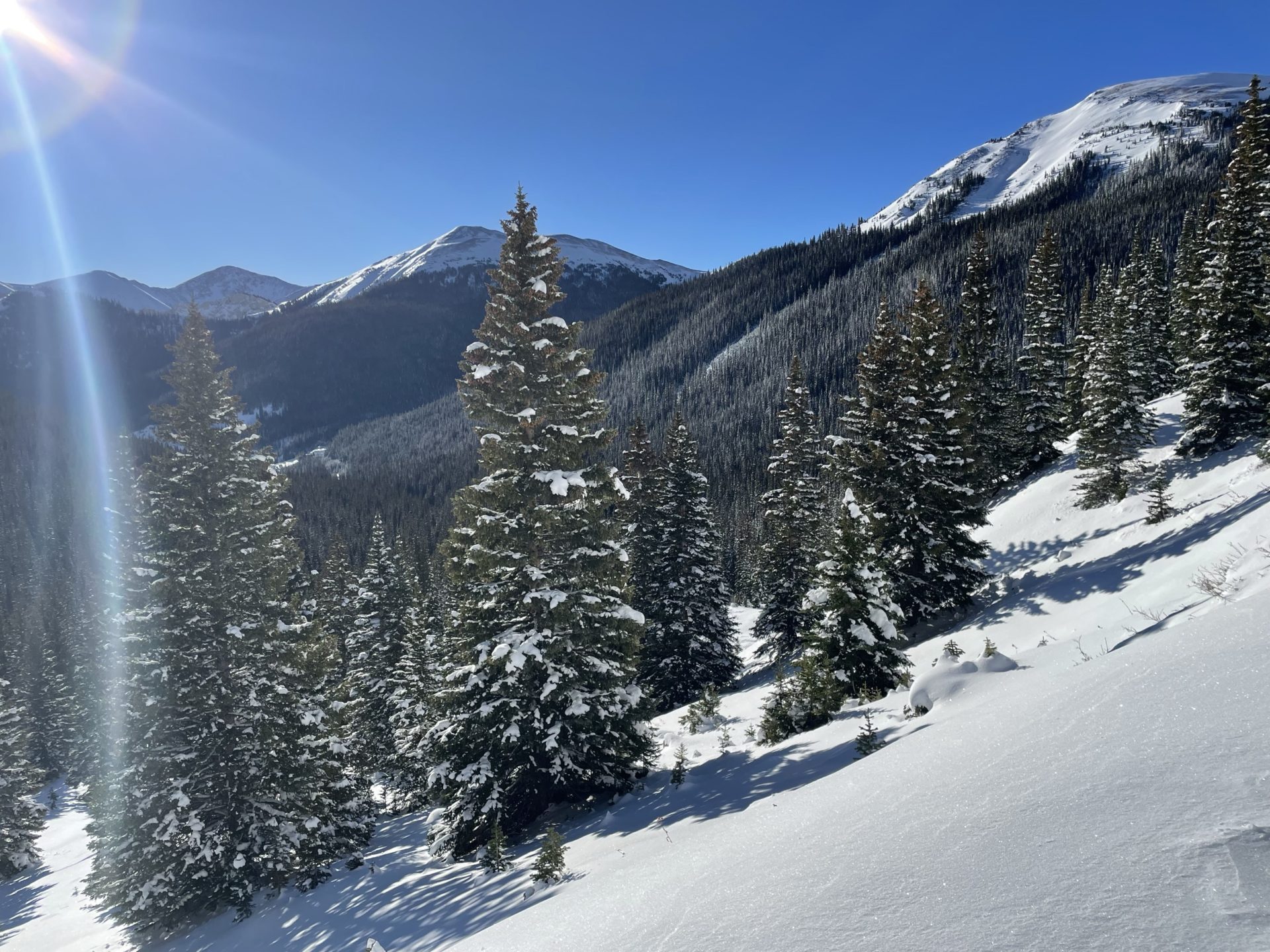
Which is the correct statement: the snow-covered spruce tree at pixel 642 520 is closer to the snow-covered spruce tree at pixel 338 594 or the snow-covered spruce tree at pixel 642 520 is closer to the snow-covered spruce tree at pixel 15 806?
the snow-covered spruce tree at pixel 338 594

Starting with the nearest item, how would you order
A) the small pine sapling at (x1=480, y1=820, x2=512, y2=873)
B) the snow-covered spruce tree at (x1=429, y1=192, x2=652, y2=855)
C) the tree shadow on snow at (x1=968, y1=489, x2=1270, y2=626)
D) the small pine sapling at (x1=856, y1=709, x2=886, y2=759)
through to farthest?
the small pine sapling at (x1=856, y1=709, x2=886, y2=759), the small pine sapling at (x1=480, y1=820, x2=512, y2=873), the snow-covered spruce tree at (x1=429, y1=192, x2=652, y2=855), the tree shadow on snow at (x1=968, y1=489, x2=1270, y2=626)

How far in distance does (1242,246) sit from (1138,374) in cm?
492

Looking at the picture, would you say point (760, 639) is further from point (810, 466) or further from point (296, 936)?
point (296, 936)

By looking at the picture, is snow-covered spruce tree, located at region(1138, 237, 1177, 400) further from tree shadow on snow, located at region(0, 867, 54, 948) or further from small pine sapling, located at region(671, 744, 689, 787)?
tree shadow on snow, located at region(0, 867, 54, 948)

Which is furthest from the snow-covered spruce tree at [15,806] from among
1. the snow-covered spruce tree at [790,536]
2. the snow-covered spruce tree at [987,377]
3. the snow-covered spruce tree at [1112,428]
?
the snow-covered spruce tree at [1112,428]

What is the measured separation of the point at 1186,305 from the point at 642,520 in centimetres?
2434

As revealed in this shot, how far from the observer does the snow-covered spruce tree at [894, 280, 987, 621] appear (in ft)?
64.6

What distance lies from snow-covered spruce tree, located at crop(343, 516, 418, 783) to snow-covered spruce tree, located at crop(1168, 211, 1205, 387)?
33922 mm

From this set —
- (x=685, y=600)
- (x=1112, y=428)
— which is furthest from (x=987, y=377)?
(x=685, y=600)

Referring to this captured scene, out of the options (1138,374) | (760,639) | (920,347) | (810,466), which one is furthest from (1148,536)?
(760,639)

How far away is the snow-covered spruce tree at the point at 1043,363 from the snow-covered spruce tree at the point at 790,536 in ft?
39.1

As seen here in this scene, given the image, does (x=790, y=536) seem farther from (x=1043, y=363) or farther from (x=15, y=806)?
(x=15, y=806)

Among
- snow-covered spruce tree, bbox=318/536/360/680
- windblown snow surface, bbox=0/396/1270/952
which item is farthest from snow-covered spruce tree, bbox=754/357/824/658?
snow-covered spruce tree, bbox=318/536/360/680

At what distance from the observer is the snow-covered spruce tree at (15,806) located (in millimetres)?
32781
